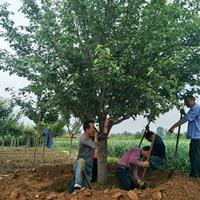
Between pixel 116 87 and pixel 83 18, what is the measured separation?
1.52 m

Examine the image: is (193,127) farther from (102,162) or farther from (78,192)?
(78,192)

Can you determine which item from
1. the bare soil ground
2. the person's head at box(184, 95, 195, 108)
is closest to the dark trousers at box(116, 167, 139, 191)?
the bare soil ground

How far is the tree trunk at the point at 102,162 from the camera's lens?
10352 mm

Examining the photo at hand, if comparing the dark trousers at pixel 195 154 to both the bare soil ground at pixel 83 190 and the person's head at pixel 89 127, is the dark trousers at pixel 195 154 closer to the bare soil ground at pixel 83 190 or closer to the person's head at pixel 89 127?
the bare soil ground at pixel 83 190

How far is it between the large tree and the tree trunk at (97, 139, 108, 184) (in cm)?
57

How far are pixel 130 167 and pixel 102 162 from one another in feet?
3.41

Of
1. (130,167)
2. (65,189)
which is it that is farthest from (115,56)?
(65,189)

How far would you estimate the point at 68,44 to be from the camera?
8961 mm

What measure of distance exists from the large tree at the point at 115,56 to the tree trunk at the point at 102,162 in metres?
0.57

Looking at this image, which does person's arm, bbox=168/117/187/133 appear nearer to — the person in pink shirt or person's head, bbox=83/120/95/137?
the person in pink shirt

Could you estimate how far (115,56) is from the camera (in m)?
9.14

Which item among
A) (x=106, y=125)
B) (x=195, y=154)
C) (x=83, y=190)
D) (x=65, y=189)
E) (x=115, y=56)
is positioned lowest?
(x=65, y=189)

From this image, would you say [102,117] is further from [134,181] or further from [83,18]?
[83,18]

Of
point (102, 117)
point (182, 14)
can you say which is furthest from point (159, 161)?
point (182, 14)
